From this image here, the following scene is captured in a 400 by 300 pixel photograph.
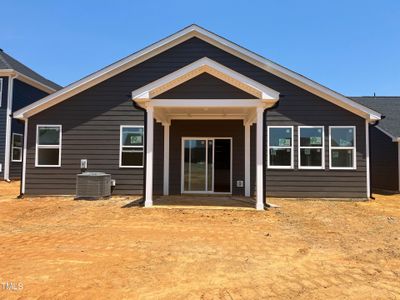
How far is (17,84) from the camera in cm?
1880

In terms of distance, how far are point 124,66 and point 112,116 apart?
6.64 ft

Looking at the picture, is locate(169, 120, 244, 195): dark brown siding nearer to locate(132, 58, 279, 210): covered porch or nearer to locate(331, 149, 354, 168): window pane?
locate(132, 58, 279, 210): covered porch

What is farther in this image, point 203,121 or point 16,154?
point 16,154

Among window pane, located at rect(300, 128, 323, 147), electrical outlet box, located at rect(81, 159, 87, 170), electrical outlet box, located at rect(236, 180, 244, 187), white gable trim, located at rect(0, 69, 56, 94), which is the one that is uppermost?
white gable trim, located at rect(0, 69, 56, 94)

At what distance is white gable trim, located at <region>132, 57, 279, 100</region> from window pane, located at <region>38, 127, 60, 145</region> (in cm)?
473

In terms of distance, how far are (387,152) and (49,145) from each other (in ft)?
49.2

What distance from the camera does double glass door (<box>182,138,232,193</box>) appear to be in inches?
514

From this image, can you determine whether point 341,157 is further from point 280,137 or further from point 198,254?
point 198,254

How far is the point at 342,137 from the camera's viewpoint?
1231cm

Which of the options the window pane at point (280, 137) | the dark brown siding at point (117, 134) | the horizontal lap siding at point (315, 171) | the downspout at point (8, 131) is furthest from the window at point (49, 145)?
the window pane at point (280, 137)

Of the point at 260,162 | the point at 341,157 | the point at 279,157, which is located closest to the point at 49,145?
the point at 260,162

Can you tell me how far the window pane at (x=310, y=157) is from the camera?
40.5ft

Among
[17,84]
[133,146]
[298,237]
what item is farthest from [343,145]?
[17,84]

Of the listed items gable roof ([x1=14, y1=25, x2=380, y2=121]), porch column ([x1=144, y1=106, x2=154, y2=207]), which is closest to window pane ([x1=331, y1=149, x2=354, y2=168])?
gable roof ([x1=14, y1=25, x2=380, y2=121])
